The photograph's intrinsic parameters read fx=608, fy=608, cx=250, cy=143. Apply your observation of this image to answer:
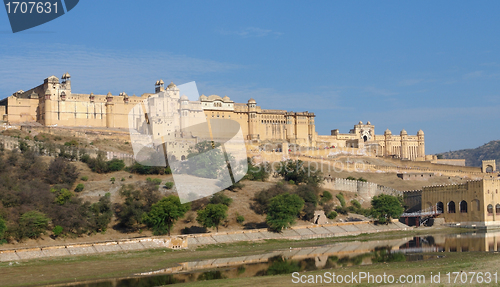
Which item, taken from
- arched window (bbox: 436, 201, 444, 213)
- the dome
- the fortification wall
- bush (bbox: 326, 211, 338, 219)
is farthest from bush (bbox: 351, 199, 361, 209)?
the dome

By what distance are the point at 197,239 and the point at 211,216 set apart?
14.0 feet

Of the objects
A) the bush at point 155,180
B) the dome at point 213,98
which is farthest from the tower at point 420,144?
the bush at point 155,180

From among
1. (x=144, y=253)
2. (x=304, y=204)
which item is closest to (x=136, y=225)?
(x=144, y=253)

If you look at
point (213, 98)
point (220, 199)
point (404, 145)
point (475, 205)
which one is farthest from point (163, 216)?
point (404, 145)

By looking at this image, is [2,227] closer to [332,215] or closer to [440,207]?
[332,215]

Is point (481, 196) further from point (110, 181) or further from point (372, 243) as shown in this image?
point (110, 181)

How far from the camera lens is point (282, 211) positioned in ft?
158

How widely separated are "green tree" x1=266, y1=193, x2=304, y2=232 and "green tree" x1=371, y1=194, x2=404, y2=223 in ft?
24.5

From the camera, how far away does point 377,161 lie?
89375 mm

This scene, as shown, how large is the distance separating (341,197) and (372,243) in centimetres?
1846

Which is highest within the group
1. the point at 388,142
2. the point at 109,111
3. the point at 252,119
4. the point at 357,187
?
the point at 109,111

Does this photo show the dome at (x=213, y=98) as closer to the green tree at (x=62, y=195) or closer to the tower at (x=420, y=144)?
the tower at (x=420, y=144)

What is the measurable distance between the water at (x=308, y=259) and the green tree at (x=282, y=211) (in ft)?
18.2

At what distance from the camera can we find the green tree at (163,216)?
44.8 m
